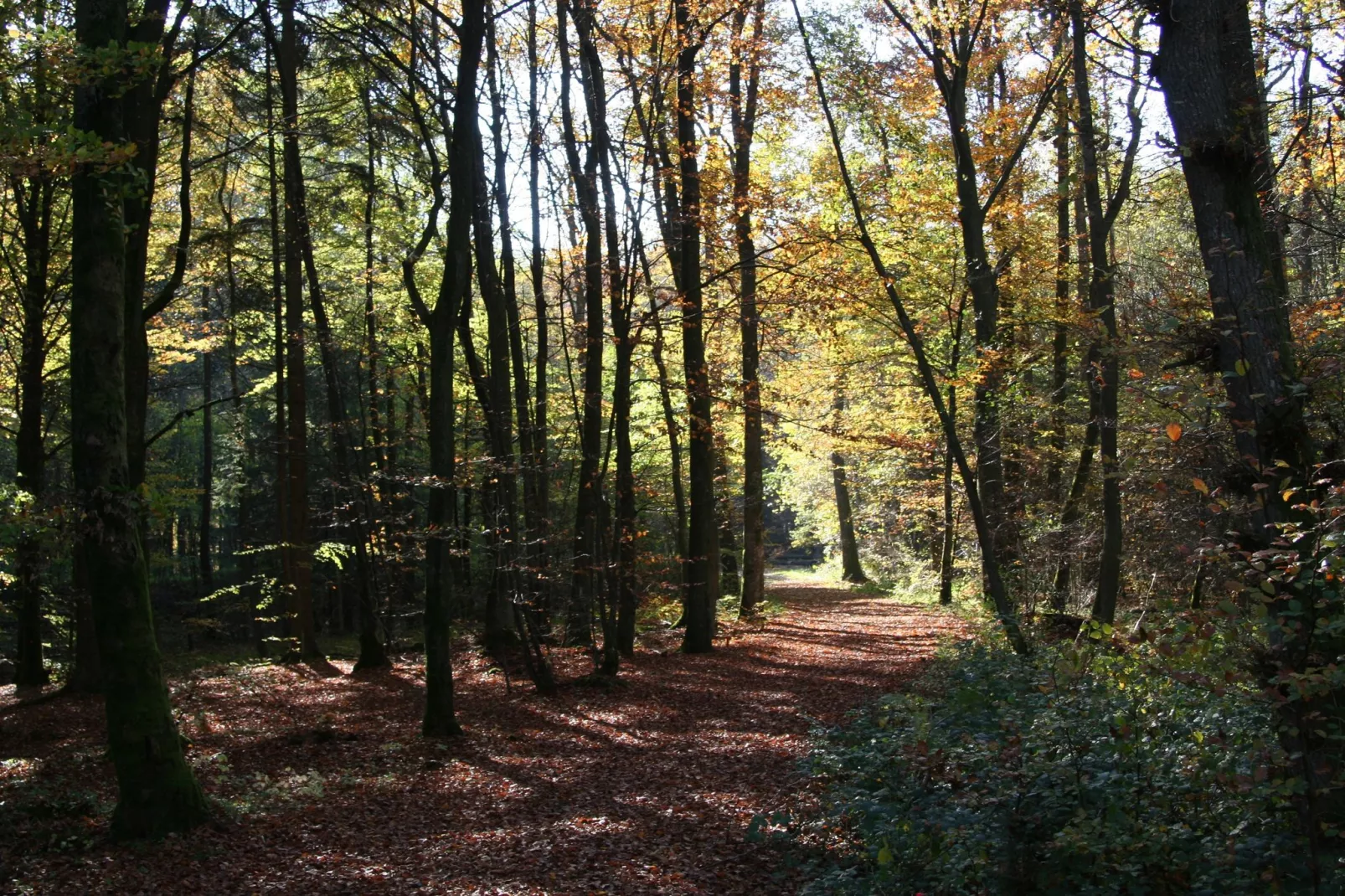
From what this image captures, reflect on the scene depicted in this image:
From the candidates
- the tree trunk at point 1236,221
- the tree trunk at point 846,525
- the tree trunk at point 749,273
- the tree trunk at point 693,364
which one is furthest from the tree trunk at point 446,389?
the tree trunk at point 846,525

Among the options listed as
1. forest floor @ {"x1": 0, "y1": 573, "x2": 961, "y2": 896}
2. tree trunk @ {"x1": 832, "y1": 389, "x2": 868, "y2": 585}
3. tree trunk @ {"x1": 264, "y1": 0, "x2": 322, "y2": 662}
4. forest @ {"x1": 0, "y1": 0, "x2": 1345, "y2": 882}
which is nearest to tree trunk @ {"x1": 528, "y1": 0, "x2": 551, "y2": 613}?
forest @ {"x1": 0, "y1": 0, "x2": 1345, "y2": 882}

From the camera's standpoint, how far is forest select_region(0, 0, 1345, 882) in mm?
4863

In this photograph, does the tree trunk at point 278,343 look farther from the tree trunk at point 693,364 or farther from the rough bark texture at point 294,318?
the tree trunk at point 693,364

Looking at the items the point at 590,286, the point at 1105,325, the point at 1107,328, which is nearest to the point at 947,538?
the point at 1105,325

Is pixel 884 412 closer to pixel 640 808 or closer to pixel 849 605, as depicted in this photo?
pixel 849 605

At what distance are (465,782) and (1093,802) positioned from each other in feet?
18.5

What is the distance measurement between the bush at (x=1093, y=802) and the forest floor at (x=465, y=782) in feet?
2.81

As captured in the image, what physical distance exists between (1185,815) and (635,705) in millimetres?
7606

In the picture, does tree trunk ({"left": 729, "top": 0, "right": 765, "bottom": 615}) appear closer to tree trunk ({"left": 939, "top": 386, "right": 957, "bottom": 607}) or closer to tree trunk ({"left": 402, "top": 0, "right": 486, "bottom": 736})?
tree trunk ({"left": 939, "top": 386, "right": 957, "bottom": 607})

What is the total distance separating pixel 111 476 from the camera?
609 centimetres

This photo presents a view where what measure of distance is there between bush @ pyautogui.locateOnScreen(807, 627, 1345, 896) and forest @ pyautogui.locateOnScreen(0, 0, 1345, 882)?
34mm

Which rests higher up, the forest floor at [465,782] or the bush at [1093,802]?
the bush at [1093,802]

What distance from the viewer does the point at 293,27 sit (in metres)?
13.9

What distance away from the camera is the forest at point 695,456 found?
16.0 feet
